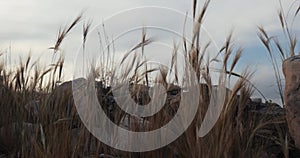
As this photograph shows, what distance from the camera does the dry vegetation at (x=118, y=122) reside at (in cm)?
273

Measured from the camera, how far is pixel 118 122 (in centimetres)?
305

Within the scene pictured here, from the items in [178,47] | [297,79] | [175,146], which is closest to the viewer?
[175,146]

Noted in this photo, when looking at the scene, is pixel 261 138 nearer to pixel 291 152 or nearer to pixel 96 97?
pixel 291 152

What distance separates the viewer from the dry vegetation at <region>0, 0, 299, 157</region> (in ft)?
8.96

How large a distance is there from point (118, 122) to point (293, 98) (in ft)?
3.85

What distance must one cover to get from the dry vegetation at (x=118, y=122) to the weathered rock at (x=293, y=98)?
9 cm

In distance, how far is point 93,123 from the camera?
9.83 ft

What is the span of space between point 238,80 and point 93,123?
89cm

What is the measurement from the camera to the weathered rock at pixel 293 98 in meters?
3.29

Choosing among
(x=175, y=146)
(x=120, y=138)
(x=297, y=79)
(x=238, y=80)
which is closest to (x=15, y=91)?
(x=120, y=138)

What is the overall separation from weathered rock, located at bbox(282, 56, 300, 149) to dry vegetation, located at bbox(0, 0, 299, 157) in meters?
0.09

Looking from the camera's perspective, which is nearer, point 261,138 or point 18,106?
point 261,138

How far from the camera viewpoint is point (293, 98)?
3320 millimetres

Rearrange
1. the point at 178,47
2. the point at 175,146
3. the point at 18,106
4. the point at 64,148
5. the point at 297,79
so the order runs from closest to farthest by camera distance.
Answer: the point at 64,148, the point at 175,146, the point at 178,47, the point at 297,79, the point at 18,106
